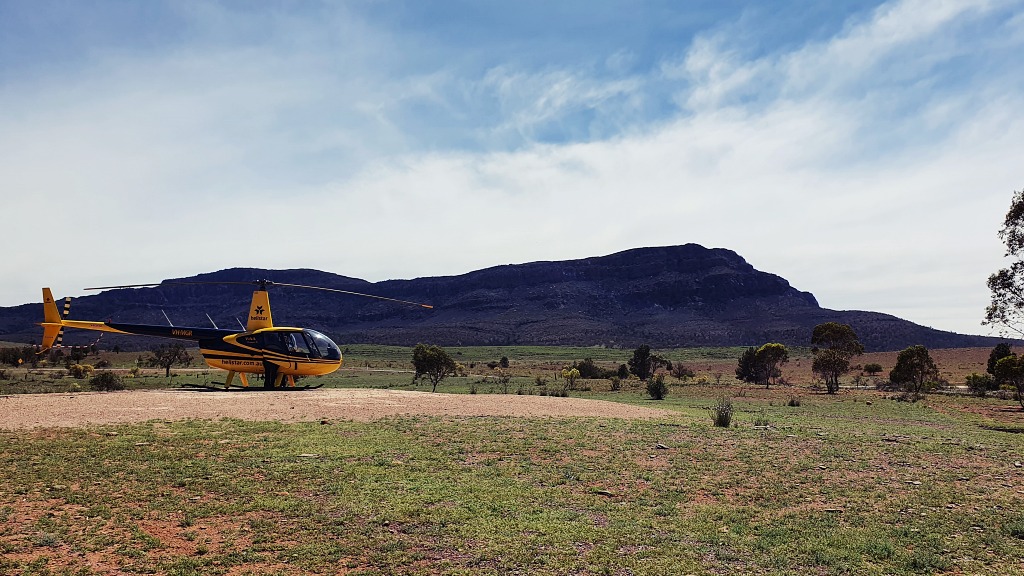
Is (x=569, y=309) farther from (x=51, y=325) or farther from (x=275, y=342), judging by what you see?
(x=51, y=325)

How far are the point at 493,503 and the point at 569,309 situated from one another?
502ft

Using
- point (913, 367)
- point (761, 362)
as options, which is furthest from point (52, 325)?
point (913, 367)

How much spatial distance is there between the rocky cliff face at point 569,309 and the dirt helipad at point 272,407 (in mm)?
98977

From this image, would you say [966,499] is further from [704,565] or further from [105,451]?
[105,451]

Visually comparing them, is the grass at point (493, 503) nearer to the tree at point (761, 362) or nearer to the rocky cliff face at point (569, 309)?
the tree at point (761, 362)

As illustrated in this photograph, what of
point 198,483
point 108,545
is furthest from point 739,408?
point 108,545

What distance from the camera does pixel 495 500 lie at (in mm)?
9914

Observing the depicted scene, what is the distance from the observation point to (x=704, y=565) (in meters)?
7.37

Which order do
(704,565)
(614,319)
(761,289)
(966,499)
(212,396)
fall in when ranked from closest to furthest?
(704,565)
(966,499)
(212,396)
(614,319)
(761,289)

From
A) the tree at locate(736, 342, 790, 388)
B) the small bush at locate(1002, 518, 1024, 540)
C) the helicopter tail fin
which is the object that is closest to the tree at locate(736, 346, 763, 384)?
the tree at locate(736, 342, 790, 388)

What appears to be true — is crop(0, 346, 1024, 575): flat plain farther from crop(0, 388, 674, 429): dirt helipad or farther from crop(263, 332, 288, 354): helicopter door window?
crop(263, 332, 288, 354): helicopter door window

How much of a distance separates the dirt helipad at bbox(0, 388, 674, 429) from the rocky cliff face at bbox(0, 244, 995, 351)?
325 ft

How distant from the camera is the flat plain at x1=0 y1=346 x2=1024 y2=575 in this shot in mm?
7484

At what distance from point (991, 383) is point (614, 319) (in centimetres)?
11242
